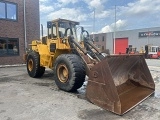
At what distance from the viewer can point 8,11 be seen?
46.0 feet

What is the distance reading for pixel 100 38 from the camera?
4894 cm

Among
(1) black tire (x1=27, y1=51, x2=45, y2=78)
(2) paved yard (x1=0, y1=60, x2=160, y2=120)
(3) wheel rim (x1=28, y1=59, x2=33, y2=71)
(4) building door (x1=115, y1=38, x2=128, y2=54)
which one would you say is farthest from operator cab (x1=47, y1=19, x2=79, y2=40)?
(4) building door (x1=115, y1=38, x2=128, y2=54)

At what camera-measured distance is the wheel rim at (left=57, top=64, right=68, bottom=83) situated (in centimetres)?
598

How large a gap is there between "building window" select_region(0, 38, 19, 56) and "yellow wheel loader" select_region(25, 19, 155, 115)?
606cm

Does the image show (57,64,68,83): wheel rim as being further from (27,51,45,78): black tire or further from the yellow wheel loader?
(27,51,45,78): black tire

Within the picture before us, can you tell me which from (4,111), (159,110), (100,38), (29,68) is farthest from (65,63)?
(100,38)

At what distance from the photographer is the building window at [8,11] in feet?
45.1

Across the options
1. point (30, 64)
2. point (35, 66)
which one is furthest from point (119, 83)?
point (30, 64)

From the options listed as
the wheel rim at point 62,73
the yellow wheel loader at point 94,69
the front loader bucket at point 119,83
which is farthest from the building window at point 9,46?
the front loader bucket at point 119,83

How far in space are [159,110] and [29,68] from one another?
6.37 m

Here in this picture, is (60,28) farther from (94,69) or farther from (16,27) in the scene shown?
(16,27)

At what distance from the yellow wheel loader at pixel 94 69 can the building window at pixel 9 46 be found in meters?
6.06

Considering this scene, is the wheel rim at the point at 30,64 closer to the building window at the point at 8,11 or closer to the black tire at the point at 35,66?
the black tire at the point at 35,66

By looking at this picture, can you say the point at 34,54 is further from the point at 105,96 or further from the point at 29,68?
the point at 105,96
